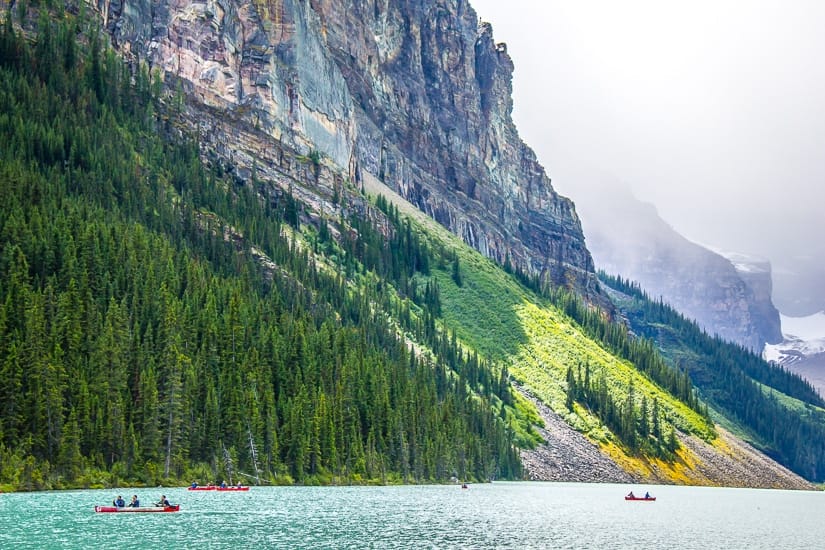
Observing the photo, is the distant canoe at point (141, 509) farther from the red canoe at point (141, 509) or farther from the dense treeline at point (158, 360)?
the dense treeline at point (158, 360)

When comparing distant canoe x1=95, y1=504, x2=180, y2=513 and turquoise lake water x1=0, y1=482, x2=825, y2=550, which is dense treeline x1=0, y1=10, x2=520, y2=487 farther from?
distant canoe x1=95, y1=504, x2=180, y2=513

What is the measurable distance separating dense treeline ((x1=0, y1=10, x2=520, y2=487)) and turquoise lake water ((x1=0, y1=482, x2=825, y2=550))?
7278 millimetres

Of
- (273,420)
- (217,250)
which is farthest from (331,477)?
(217,250)

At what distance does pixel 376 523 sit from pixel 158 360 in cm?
5816

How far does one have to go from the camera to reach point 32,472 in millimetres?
104500

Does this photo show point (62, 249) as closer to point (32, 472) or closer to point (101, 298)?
point (101, 298)

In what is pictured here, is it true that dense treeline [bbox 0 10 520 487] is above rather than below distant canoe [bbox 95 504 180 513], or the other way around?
above

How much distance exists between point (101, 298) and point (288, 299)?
56.3 m

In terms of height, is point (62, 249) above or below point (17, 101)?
below

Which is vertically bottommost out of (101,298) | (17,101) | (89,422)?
(89,422)

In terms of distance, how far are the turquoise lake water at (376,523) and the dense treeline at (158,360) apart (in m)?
7.28

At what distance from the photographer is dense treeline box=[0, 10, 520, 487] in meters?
115

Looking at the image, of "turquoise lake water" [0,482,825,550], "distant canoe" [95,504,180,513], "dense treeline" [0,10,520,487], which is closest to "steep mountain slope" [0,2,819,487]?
"dense treeline" [0,10,520,487]

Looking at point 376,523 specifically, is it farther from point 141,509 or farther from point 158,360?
point 158,360
